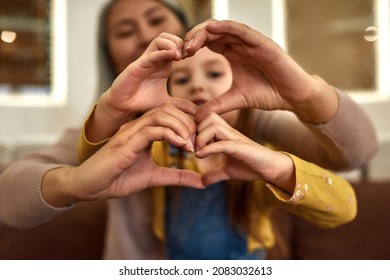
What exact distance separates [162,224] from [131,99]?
11.6 inches

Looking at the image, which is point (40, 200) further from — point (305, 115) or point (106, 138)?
point (305, 115)

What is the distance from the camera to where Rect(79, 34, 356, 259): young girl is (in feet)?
1.28

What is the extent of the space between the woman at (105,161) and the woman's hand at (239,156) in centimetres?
3

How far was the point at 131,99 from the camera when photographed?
0.41 m

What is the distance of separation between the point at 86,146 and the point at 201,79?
16 centimetres

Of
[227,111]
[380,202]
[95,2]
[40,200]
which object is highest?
[95,2]

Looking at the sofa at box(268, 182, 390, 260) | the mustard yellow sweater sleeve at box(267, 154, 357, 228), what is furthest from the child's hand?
the sofa at box(268, 182, 390, 260)

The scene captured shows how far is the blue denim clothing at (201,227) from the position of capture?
56cm

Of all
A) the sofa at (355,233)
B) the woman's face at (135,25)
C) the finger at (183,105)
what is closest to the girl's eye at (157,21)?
the woman's face at (135,25)

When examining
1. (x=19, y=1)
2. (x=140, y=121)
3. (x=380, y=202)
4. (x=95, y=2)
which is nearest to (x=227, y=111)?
(x=140, y=121)

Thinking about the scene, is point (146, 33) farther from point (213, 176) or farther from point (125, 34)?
point (213, 176)

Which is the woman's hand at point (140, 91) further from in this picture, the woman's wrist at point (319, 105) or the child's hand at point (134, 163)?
the woman's wrist at point (319, 105)

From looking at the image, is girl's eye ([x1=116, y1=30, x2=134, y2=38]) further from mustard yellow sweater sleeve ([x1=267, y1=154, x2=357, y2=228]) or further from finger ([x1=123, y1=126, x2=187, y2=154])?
mustard yellow sweater sleeve ([x1=267, y1=154, x2=357, y2=228])

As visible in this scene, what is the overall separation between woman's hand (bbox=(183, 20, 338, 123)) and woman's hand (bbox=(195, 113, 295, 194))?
1.1 inches
